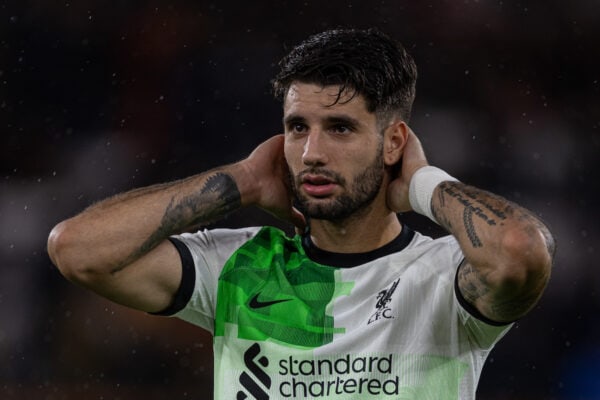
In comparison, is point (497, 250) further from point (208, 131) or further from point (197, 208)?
point (208, 131)

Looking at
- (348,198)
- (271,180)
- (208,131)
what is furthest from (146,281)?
(208,131)

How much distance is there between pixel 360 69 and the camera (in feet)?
9.39

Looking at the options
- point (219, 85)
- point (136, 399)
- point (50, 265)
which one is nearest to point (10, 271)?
point (50, 265)

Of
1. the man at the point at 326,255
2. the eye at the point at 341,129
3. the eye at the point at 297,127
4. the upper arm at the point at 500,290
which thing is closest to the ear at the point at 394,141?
the man at the point at 326,255

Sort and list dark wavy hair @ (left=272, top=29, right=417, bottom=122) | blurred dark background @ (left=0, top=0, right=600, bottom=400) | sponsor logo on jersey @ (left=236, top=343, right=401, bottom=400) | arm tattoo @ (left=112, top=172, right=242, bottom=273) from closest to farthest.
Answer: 1. sponsor logo on jersey @ (left=236, top=343, right=401, bottom=400)
2. arm tattoo @ (left=112, top=172, right=242, bottom=273)
3. dark wavy hair @ (left=272, top=29, right=417, bottom=122)
4. blurred dark background @ (left=0, top=0, right=600, bottom=400)

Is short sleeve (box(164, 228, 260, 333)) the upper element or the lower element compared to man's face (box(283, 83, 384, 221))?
lower

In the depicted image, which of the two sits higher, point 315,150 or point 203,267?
point 315,150

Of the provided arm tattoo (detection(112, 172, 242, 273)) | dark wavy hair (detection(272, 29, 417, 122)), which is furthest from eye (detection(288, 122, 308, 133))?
arm tattoo (detection(112, 172, 242, 273))

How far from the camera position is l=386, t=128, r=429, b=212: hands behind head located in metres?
2.85

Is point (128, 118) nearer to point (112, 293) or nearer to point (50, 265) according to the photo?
point (50, 265)

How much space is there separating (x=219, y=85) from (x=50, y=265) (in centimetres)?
134

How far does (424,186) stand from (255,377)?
697 mm

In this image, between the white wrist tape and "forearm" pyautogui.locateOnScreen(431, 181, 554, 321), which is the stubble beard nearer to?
the white wrist tape

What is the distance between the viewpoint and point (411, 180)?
2.79 m
